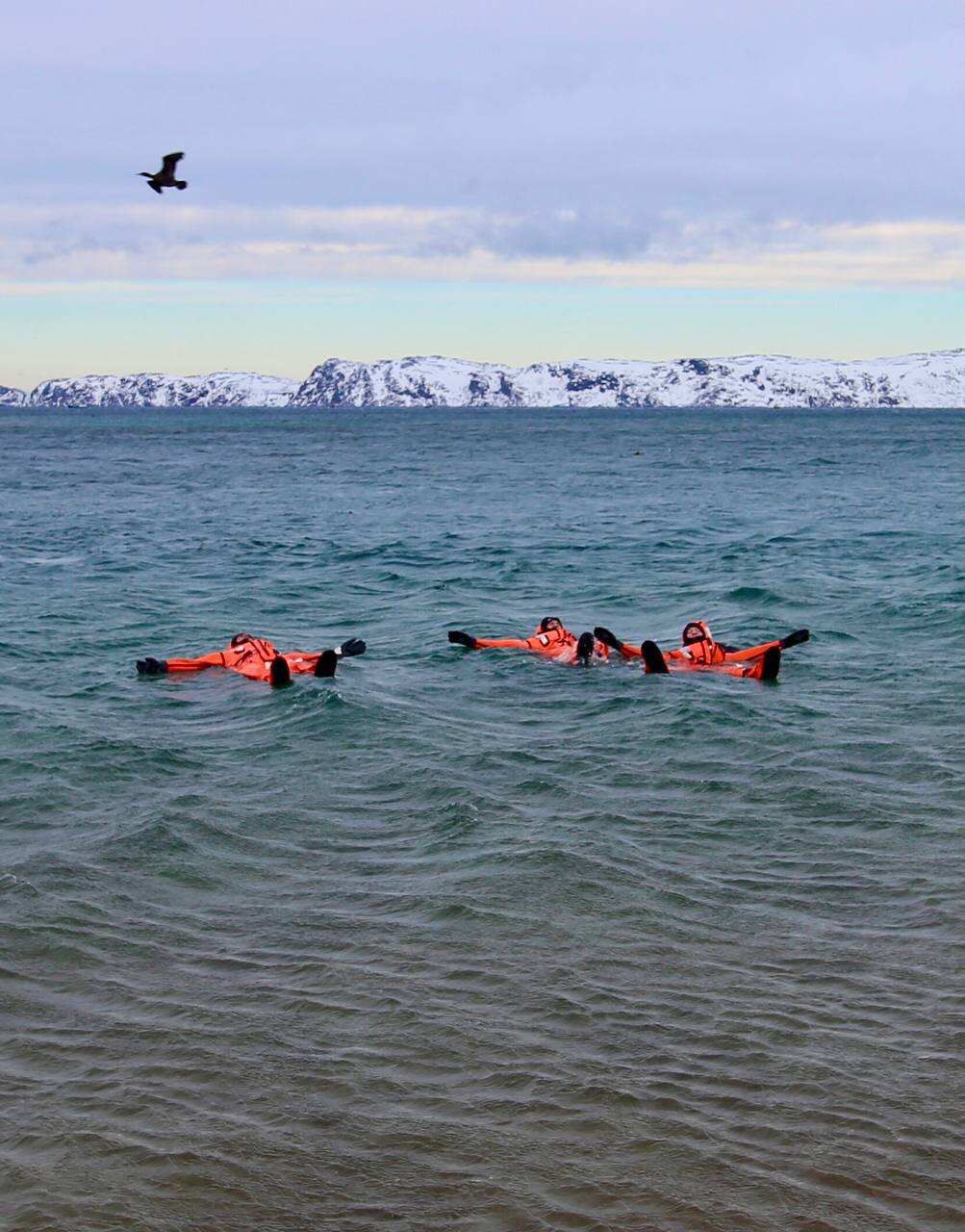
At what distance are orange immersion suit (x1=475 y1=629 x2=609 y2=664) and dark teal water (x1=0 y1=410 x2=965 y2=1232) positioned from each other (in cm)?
29

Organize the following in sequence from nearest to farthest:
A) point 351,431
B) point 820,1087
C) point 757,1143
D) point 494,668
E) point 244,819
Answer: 1. point 757,1143
2. point 820,1087
3. point 244,819
4. point 494,668
5. point 351,431

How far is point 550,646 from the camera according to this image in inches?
810

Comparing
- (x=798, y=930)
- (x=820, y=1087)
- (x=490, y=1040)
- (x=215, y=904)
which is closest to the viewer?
(x=820, y=1087)

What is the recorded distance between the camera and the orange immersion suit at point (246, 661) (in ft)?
63.7

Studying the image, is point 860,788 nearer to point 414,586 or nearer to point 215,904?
point 215,904

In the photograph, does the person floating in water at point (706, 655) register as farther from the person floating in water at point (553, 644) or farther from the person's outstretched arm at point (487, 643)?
the person's outstretched arm at point (487, 643)

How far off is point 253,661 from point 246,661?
0.12 metres

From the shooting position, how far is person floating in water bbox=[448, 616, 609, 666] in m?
19.8

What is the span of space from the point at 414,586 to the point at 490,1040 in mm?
21451

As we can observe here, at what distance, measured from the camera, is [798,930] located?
997cm

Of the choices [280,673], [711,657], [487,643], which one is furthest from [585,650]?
[280,673]

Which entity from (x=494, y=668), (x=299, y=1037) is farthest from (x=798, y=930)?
(x=494, y=668)

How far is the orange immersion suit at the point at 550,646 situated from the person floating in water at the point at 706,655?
0.65 ft

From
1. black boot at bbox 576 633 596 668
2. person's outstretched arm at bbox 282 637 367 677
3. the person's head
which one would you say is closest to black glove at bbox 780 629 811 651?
the person's head
